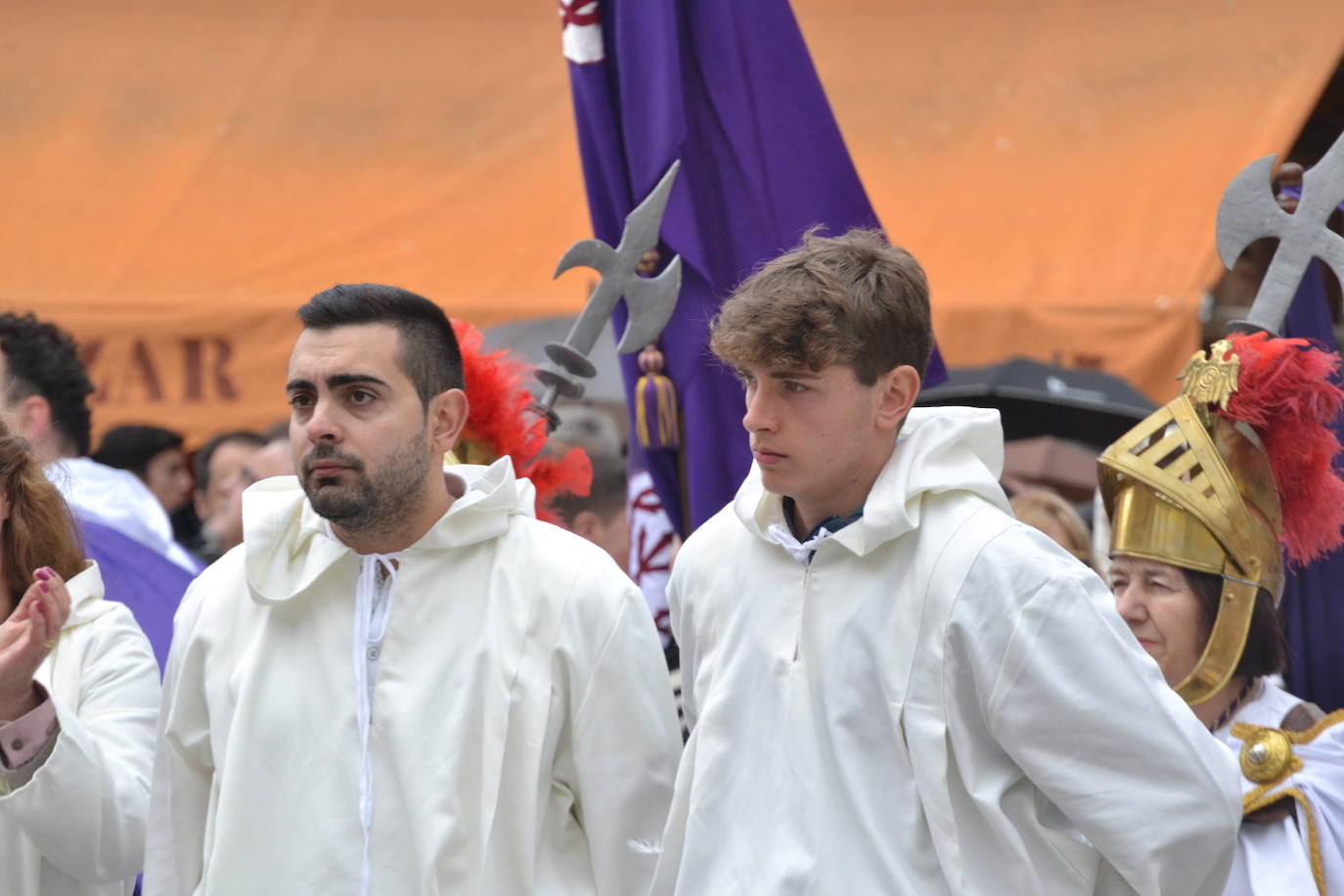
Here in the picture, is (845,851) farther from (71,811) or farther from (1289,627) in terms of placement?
(1289,627)

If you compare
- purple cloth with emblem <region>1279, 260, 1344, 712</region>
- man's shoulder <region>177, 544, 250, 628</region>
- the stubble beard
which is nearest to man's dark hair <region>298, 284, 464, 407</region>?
the stubble beard

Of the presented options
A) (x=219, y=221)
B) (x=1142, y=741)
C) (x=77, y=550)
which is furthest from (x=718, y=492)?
(x=219, y=221)

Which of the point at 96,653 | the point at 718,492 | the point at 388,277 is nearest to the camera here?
the point at 96,653

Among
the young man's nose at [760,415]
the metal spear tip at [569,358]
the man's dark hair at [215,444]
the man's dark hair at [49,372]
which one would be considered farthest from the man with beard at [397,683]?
the man's dark hair at [215,444]

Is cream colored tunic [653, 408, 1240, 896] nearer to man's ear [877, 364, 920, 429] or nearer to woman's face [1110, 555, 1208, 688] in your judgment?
man's ear [877, 364, 920, 429]

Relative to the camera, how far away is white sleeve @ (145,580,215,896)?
3057mm

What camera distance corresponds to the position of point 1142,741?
264 centimetres

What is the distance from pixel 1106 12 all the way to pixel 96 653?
21.2ft

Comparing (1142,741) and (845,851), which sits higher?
(1142,741)

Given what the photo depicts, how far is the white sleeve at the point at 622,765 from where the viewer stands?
117 inches

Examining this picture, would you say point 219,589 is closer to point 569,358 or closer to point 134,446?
point 569,358

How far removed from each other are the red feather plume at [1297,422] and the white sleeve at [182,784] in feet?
6.55

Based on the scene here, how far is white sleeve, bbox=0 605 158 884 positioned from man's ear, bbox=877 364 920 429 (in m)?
1.49

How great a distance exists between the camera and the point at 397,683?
117 inches
